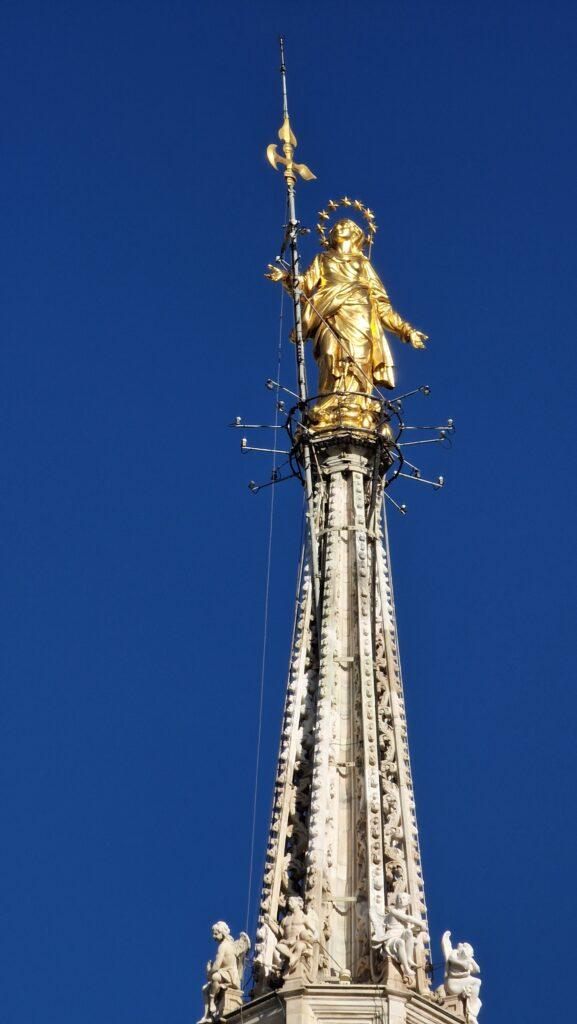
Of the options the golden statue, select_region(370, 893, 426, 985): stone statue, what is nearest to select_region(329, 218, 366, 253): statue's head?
the golden statue

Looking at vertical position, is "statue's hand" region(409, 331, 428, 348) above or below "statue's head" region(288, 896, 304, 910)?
above

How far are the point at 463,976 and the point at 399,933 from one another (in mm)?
1947

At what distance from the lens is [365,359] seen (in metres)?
67.1

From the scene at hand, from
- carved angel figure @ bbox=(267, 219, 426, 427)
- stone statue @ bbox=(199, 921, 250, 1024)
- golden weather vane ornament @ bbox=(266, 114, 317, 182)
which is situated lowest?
stone statue @ bbox=(199, 921, 250, 1024)

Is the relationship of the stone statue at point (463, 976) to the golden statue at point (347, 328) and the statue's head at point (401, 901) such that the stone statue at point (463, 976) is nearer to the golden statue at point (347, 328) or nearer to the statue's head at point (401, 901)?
the statue's head at point (401, 901)

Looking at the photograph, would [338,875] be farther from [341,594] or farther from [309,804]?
[341,594]

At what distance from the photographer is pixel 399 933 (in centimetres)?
5566

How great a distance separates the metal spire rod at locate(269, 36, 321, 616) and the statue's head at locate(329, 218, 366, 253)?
4.69ft

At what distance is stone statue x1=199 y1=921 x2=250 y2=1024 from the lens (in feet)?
185

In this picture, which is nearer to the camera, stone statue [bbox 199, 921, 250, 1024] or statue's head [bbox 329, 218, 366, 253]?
stone statue [bbox 199, 921, 250, 1024]

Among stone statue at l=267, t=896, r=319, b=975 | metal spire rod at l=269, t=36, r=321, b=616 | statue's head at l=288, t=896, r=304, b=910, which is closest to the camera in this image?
stone statue at l=267, t=896, r=319, b=975

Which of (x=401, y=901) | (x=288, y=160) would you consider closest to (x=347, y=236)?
(x=288, y=160)

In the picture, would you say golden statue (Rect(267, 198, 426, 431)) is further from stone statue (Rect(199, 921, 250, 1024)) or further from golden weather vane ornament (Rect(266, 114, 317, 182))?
stone statue (Rect(199, 921, 250, 1024))

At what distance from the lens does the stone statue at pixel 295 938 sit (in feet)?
181
